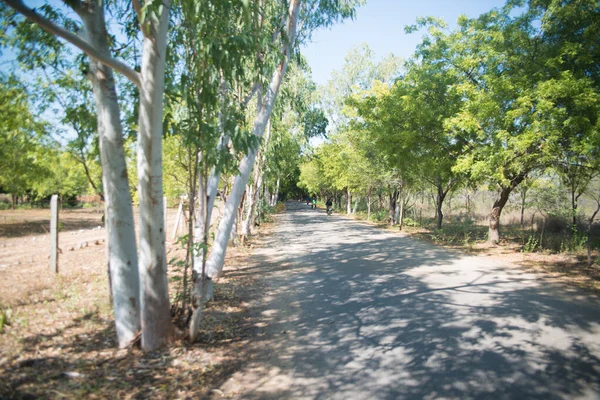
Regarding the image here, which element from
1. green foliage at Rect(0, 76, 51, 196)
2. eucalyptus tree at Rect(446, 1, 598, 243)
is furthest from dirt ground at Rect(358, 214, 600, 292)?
green foliage at Rect(0, 76, 51, 196)

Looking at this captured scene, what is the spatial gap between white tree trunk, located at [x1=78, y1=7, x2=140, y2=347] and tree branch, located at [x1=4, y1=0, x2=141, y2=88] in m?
0.48

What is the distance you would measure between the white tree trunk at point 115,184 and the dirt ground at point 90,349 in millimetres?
504

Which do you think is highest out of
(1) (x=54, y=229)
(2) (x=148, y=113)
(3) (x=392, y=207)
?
(2) (x=148, y=113)

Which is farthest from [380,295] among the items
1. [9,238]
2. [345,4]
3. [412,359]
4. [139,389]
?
[9,238]

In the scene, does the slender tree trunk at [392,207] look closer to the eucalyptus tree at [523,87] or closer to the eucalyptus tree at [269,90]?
the eucalyptus tree at [523,87]

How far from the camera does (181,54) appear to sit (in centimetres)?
486

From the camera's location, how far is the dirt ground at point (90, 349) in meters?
3.39

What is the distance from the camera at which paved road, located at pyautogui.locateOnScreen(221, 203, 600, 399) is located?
11.9ft

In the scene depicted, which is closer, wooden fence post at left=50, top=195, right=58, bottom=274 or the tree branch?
the tree branch

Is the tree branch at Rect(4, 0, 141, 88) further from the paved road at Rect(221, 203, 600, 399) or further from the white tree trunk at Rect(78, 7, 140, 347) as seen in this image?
the paved road at Rect(221, 203, 600, 399)

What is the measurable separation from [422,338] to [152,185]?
13.5ft

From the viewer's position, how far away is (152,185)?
3779 millimetres

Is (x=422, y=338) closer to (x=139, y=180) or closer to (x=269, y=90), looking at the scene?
(x=139, y=180)

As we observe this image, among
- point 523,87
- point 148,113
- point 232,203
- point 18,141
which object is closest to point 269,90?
point 232,203
